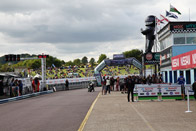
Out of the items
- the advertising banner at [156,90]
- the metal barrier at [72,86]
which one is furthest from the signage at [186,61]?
the metal barrier at [72,86]

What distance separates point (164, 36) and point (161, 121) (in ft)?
112

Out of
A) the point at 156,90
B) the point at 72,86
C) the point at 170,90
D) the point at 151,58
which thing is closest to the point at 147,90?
the point at 156,90

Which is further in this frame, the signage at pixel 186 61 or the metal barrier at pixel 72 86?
the metal barrier at pixel 72 86

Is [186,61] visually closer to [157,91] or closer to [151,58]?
[157,91]

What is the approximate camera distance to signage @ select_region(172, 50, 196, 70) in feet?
73.6

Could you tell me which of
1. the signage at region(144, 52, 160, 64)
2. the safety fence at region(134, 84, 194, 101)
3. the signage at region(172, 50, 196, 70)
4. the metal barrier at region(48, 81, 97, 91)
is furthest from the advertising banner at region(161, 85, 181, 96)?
the metal barrier at region(48, 81, 97, 91)

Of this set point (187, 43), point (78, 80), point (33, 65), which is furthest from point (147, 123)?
point (33, 65)

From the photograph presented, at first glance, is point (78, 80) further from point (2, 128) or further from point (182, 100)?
point (2, 128)

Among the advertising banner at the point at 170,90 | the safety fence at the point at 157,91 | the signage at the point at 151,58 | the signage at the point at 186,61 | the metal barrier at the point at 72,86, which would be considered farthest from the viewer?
the metal barrier at the point at 72,86

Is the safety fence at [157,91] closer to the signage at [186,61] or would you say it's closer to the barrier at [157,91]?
the barrier at [157,91]

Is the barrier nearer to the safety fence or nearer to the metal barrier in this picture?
the safety fence

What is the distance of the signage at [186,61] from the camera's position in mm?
22420

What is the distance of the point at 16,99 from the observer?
86.8 feet

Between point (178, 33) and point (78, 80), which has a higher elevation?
point (178, 33)
